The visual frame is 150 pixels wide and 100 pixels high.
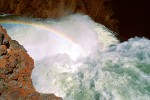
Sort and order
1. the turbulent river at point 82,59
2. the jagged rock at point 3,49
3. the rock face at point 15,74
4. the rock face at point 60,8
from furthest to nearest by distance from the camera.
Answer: the rock face at point 60,8, the turbulent river at point 82,59, the jagged rock at point 3,49, the rock face at point 15,74

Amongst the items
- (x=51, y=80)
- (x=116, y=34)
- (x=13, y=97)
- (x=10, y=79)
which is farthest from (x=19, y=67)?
(x=116, y=34)

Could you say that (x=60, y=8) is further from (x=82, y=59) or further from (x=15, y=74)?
(x=15, y=74)

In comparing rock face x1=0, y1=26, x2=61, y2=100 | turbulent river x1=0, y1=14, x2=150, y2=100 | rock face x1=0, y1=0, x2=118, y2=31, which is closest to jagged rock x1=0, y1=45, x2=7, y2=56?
rock face x1=0, y1=26, x2=61, y2=100

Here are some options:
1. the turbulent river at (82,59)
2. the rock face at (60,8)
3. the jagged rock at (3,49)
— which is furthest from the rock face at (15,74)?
the rock face at (60,8)

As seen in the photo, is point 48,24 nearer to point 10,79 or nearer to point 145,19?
point 145,19

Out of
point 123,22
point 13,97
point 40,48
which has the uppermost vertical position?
point 13,97

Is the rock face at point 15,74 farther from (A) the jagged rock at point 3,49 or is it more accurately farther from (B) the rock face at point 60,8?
(B) the rock face at point 60,8

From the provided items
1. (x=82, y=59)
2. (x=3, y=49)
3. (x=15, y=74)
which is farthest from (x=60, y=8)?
(x=15, y=74)
